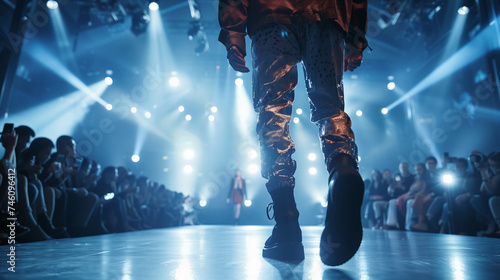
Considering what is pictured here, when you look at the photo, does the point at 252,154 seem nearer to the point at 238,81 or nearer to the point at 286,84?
the point at 238,81

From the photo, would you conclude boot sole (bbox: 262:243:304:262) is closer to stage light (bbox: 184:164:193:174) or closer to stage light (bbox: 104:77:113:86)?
stage light (bbox: 104:77:113:86)

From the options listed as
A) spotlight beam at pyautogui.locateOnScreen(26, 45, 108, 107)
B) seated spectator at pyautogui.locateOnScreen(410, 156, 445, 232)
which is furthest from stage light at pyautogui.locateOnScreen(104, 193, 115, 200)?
spotlight beam at pyautogui.locateOnScreen(26, 45, 108, 107)

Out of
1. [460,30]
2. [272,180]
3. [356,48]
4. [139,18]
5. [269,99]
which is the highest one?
[139,18]

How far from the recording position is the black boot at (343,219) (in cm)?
83

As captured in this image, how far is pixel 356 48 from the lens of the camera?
4.64ft

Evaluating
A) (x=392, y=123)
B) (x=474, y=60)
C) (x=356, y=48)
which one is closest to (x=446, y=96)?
(x=474, y=60)

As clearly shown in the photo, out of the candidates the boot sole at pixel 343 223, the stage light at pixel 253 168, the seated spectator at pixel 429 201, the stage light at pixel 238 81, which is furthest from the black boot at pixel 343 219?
the stage light at pixel 253 168

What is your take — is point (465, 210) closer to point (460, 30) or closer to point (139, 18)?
point (460, 30)

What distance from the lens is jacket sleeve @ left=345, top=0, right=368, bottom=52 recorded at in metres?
1.39

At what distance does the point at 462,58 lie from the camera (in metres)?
8.05

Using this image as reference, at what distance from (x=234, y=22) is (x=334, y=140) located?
67 centimetres

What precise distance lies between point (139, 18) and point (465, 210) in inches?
334

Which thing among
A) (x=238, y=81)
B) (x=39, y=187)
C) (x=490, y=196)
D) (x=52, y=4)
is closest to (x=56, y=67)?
(x=52, y=4)

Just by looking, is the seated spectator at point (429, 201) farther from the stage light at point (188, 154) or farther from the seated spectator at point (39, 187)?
the stage light at point (188, 154)
